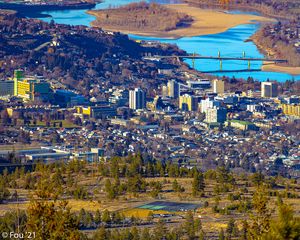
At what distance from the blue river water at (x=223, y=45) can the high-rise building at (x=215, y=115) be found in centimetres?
766

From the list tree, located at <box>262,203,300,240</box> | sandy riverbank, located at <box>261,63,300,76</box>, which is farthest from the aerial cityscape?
sandy riverbank, located at <box>261,63,300,76</box>

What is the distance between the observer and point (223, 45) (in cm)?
5109

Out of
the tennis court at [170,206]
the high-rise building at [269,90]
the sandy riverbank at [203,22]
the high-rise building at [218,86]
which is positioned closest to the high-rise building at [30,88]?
the high-rise building at [218,86]

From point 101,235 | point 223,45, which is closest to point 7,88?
point 223,45

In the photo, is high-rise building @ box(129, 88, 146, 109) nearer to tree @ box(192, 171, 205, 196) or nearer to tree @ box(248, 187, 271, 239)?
tree @ box(192, 171, 205, 196)

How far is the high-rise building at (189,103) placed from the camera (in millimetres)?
34406

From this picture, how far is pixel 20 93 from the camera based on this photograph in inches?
1384

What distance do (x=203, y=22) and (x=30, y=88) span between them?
77.6 ft

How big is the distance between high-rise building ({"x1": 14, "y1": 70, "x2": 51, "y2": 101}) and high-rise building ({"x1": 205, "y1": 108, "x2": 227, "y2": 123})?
464 cm

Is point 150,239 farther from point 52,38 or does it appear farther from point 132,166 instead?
point 52,38

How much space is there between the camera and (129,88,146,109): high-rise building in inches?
1345

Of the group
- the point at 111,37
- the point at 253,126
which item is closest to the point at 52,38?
the point at 111,37

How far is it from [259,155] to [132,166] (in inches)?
321

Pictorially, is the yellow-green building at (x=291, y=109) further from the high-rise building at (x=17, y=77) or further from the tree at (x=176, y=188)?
the tree at (x=176, y=188)
